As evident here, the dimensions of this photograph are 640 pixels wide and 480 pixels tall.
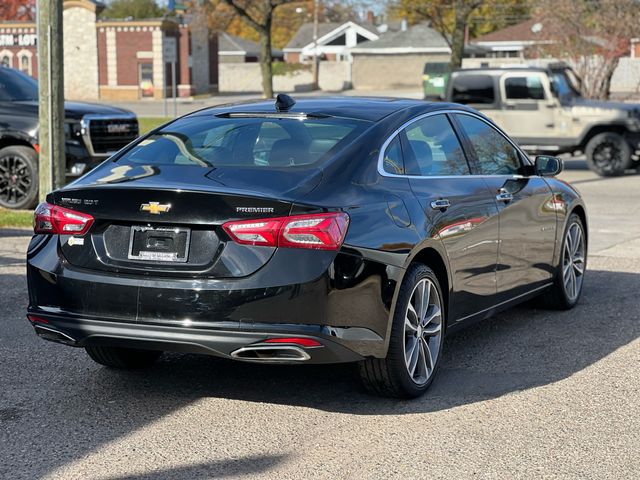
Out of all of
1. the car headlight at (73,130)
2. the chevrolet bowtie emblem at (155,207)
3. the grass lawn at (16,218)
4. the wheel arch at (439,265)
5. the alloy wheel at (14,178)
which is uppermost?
the chevrolet bowtie emblem at (155,207)

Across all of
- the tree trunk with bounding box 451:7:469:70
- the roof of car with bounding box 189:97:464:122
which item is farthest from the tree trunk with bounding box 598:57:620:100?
the roof of car with bounding box 189:97:464:122

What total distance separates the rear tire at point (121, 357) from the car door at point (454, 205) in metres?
1.76

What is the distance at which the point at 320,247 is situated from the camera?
17.1 ft

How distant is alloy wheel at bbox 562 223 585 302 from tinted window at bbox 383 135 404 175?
265cm

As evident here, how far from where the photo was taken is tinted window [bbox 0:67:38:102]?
602 inches

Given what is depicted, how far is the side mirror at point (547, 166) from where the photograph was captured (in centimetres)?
779

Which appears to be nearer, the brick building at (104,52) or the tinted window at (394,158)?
the tinted window at (394,158)

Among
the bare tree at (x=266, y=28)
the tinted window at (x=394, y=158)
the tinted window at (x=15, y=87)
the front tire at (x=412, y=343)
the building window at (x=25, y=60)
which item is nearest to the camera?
the front tire at (x=412, y=343)

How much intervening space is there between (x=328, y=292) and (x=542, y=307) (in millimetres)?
3740

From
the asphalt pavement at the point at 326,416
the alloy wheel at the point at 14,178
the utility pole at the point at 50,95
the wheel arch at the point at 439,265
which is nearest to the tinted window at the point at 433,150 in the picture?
the wheel arch at the point at 439,265

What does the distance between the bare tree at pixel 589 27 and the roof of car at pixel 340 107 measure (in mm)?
29560

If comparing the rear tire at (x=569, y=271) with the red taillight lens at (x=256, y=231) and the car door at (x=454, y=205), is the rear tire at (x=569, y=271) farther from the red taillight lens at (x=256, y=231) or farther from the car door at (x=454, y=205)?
the red taillight lens at (x=256, y=231)

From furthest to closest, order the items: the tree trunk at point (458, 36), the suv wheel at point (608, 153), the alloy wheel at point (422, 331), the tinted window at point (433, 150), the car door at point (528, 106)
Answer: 1. the tree trunk at point (458, 36)
2. the car door at point (528, 106)
3. the suv wheel at point (608, 153)
4. the tinted window at point (433, 150)
5. the alloy wheel at point (422, 331)

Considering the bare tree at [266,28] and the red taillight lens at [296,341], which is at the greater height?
the bare tree at [266,28]
